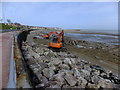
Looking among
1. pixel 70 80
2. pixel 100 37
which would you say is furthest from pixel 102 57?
pixel 100 37

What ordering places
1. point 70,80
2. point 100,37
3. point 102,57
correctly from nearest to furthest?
point 70,80 → point 102,57 → point 100,37

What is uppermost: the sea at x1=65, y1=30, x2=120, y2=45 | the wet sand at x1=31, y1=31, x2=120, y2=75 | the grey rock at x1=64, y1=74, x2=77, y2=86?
the sea at x1=65, y1=30, x2=120, y2=45

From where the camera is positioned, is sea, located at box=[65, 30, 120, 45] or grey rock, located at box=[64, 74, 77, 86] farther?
sea, located at box=[65, 30, 120, 45]

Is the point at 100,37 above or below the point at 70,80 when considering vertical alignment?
above

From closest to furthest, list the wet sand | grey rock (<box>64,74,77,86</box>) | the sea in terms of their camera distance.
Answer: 1. grey rock (<box>64,74,77,86</box>)
2. the wet sand
3. the sea

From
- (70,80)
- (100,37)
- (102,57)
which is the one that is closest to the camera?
(70,80)

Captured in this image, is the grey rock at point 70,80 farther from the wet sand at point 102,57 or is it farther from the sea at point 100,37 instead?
the sea at point 100,37

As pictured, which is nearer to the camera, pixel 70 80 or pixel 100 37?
pixel 70 80

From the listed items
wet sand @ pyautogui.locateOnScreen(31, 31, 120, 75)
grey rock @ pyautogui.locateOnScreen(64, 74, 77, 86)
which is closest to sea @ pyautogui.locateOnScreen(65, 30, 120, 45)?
wet sand @ pyautogui.locateOnScreen(31, 31, 120, 75)

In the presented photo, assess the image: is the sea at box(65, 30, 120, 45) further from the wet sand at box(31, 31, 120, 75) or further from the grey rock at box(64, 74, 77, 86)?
the grey rock at box(64, 74, 77, 86)


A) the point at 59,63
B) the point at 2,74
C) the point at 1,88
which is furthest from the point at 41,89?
the point at 59,63

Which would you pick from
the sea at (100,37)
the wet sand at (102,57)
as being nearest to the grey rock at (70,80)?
the wet sand at (102,57)

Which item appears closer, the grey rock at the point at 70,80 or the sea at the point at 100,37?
the grey rock at the point at 70,80

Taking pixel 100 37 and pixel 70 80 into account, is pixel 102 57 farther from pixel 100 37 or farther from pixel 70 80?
pixel 100 37
